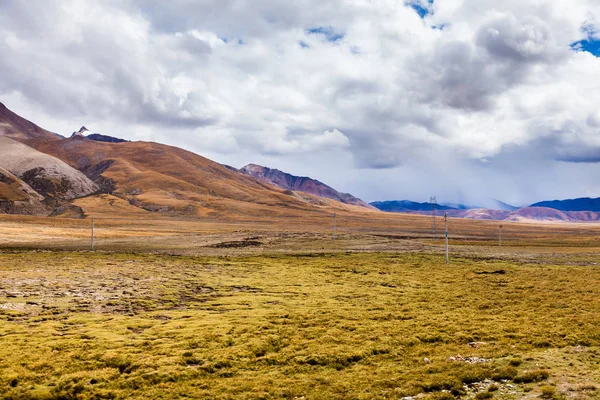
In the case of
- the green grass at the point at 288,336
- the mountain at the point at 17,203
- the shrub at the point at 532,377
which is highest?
the mountain at the point at 17,203

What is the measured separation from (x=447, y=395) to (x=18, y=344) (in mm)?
17628

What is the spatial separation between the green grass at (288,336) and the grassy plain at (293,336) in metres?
0.08

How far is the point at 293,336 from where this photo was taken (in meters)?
20.4

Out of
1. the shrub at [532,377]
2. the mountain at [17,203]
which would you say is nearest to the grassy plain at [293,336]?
the shrub at [532,377]

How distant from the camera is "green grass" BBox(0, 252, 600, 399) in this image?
14383 mm

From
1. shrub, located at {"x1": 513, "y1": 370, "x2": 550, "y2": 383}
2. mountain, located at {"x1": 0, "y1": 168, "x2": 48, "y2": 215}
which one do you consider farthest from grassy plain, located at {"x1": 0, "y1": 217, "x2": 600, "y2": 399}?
mountain, located at {"x1": 0, "y1": 168, "x2": 48, "y2": 215}

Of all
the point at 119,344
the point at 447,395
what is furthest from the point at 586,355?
the point at 119,344

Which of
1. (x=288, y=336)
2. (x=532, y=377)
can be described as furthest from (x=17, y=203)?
(x=532, y=377)

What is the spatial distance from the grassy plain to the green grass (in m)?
0.08

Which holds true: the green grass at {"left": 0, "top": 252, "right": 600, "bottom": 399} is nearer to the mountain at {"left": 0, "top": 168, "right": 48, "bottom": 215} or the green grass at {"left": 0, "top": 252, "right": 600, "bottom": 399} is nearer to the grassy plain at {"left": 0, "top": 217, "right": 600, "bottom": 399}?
the grassy plain at {"left": 0, "top": 217, "right": 600, "bottom": 399}

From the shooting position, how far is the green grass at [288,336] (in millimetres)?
14383

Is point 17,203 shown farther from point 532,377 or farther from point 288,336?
point 532,377

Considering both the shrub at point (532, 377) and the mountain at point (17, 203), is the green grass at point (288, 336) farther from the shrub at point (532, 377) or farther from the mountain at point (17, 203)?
the mountain at point (17, 203)

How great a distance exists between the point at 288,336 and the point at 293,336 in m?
0.24
